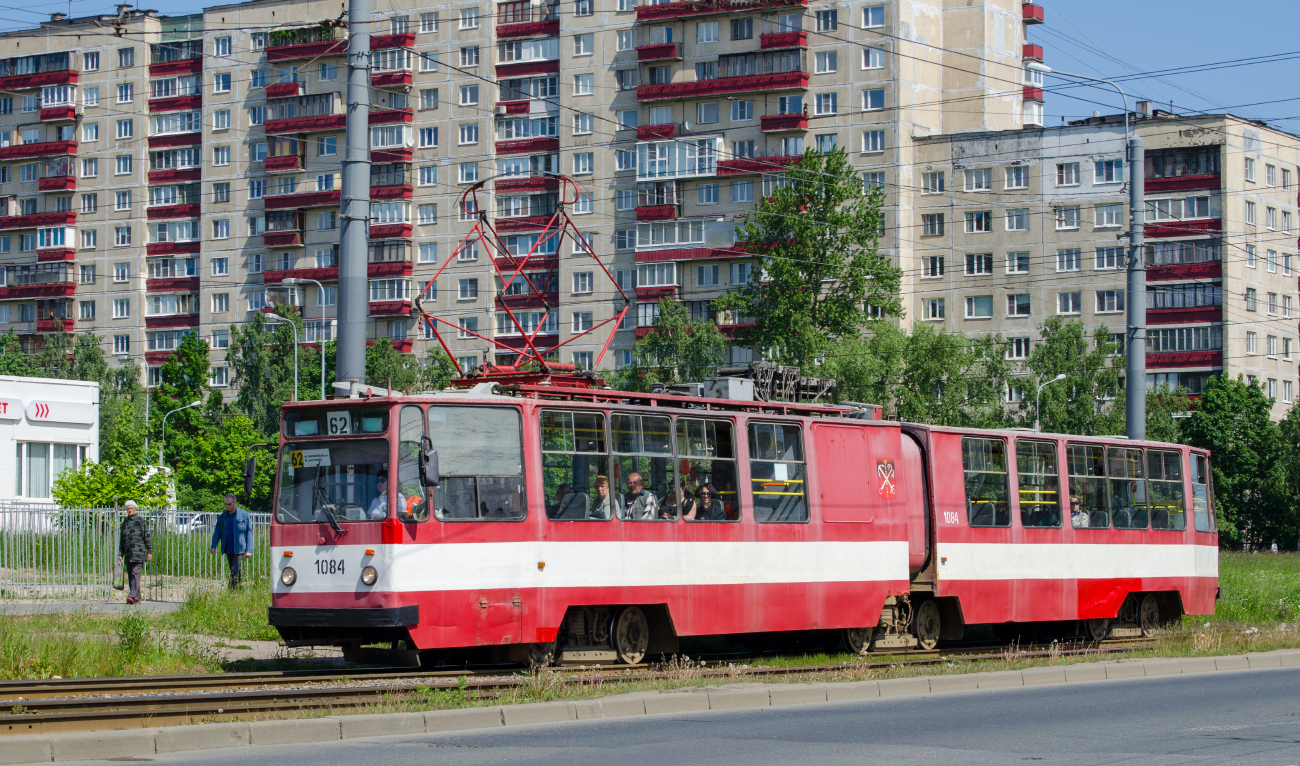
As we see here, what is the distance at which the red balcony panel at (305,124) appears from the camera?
92.6m

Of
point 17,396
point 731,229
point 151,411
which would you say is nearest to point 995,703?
point 17,396

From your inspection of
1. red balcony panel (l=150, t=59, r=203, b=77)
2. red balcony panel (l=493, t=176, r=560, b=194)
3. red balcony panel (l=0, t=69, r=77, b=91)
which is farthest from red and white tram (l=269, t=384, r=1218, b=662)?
red balcony panel (l=0, t=69, r=77, b=91)

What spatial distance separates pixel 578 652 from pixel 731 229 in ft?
221

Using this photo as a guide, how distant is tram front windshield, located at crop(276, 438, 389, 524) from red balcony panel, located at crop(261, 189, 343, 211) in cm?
7769

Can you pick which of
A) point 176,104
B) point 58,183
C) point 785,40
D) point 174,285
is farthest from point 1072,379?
point 58,183

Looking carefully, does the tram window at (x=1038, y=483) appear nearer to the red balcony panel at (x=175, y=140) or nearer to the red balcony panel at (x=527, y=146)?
the red balcony panel at (x=527, y=146)

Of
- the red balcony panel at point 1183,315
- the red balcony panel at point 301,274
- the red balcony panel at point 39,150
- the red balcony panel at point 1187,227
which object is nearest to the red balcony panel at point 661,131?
the red balcony panel at point 301,274

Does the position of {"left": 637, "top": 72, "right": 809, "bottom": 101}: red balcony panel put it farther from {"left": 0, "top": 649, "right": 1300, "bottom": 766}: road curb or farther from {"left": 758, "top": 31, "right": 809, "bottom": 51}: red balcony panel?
{"left": 0, "top": 649, "right": 1300, "bottom": 766}: road curb

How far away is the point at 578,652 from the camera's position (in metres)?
17.4

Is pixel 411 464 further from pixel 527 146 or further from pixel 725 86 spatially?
pixel 527 146

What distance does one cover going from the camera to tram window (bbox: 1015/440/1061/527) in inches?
913

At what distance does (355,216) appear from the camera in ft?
57.9

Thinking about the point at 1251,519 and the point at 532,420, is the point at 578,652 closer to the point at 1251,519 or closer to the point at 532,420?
the point at 532,420

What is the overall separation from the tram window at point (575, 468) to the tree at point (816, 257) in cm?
5384
